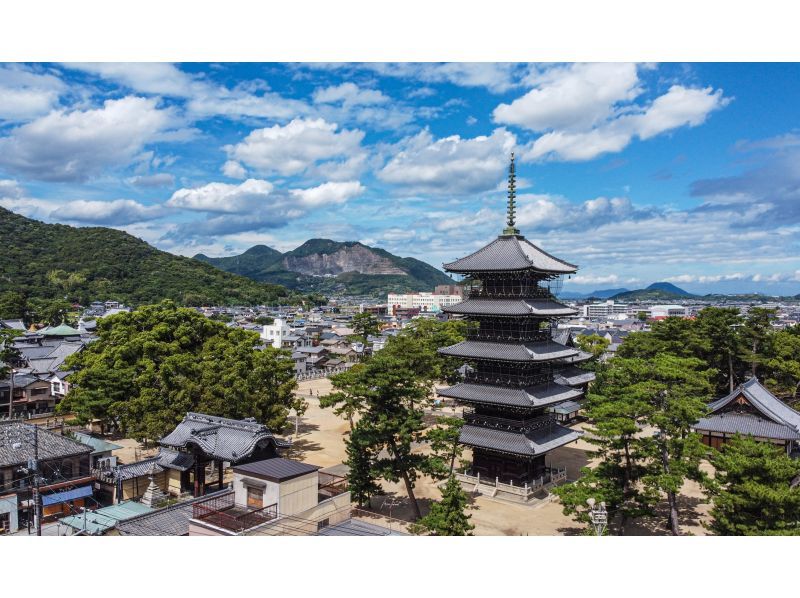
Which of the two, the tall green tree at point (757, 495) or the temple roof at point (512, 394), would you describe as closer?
the tall green tree at point (757, 495)

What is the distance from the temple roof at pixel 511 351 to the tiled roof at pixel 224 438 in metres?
11.6

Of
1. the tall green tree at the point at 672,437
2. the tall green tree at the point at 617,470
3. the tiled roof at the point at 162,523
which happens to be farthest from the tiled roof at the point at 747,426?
the tiled roof at the point at 162,523

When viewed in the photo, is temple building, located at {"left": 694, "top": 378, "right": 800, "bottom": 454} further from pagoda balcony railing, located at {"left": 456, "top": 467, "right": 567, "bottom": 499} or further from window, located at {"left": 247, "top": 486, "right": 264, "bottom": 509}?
window, located at {"left": 247, "top": 486, "right": 264, "bottom": 509}

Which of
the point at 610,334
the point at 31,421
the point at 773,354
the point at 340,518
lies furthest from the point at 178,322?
the point at 610,334

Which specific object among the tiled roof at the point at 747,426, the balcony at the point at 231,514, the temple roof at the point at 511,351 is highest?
the temple roof at the point at 511,351

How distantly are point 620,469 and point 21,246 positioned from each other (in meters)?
189

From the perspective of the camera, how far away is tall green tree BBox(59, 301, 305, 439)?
32219 millimetres

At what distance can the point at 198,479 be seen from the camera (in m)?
25.8

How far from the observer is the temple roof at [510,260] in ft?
94.8

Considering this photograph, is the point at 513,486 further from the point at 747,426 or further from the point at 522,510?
the point at 747,426

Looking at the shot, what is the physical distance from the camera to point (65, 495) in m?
24.9

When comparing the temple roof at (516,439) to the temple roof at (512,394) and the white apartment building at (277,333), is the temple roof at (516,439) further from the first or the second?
the white apartment building at (277,333)

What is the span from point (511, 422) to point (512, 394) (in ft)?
5.14

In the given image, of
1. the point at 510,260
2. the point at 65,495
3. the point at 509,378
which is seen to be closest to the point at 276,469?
the point at 65,495
